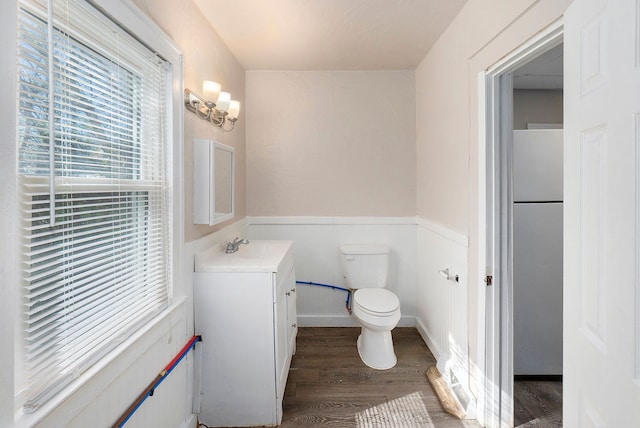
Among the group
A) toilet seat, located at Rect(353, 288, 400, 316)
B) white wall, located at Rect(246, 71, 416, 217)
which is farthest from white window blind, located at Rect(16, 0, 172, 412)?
white wall, located at Rect(246, 71, 416, 217)

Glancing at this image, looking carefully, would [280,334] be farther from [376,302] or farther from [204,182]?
[204,182]

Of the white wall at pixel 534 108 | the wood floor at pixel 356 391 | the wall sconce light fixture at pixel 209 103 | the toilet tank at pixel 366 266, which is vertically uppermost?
the white wall at pixel 534 108

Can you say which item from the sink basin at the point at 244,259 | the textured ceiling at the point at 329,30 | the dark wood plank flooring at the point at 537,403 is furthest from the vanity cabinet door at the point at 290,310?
the textured ceiling at the point at 329,30

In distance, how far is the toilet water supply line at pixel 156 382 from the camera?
46.5 inches

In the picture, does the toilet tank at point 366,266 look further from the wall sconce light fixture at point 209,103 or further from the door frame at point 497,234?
the wall sconce light fixture at point 209,103

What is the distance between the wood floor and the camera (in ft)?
5.99

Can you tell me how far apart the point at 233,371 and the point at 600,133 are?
1839 mm

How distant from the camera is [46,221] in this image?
0.91 meters

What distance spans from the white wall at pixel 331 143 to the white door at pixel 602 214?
2026 millimetres

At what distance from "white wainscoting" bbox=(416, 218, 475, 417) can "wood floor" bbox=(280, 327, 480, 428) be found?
15 cm

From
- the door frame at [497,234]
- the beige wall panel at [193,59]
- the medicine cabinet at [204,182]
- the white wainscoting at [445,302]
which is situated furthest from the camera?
the white wainscoting at [445,302]

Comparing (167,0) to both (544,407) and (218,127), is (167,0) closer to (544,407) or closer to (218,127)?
(218,127)

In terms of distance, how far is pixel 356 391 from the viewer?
6.79ft

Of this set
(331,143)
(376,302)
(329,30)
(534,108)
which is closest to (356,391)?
(376,302)
